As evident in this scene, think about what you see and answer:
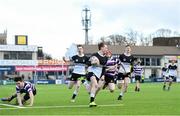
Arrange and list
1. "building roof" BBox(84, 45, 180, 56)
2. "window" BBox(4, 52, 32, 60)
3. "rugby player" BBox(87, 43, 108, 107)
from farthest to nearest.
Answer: "window" BBox(4, 52, 32, 60)
"building roof" BBox(84, 45, 180, 56)
"rugby player" BBox(87, 43, 108, 107)

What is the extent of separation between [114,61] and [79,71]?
1.84m

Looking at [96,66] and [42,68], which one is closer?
[96,66]

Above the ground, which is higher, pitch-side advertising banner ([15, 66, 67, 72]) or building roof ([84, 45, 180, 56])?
building roof ([84, 45, 180, 56])

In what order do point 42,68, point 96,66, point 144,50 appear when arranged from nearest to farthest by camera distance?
1. point 96,66
2. point 42,68
3. point 144,50

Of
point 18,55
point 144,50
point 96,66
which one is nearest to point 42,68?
point 18,55

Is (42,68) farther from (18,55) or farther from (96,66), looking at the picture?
(96,66)

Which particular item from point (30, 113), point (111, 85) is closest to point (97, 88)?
point (111, 85)

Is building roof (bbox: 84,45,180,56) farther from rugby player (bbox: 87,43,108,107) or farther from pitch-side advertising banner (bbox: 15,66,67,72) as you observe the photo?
rugby player (bbox: 87,43,108,107)

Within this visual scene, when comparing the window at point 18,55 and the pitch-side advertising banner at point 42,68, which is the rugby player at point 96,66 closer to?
the pitch-side advertising banner at point 42,68

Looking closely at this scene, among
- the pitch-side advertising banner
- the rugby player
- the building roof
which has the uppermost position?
the building roof

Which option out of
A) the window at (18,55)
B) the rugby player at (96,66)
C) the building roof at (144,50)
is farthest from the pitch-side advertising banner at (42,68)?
the rugby player at (96,66)

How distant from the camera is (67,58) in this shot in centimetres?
2273

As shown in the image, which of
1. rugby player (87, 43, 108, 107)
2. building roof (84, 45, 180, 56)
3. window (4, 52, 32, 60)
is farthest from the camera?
window (4, 52, 32, 60)

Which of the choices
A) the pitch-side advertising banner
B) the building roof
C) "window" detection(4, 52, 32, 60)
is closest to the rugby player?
the pitch-side advertising banner
